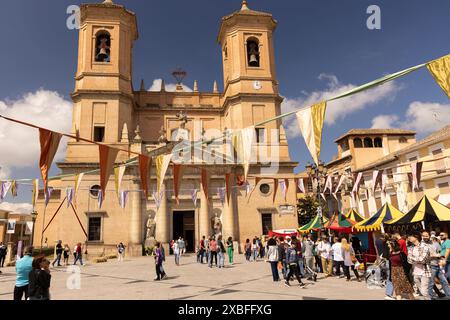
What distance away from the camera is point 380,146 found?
41.5 m

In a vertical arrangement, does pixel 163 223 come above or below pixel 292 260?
above

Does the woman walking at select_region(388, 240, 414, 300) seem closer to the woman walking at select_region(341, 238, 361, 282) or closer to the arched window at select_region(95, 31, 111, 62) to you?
the woman walking at select_region(341, 238, 361, 282)

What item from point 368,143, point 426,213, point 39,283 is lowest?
point 39,283

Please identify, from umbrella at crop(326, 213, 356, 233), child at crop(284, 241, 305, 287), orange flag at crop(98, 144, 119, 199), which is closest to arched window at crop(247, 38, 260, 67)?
umbrella at crop(326, 213, 356, 233)

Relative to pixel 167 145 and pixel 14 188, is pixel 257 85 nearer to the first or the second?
pixel 167 145

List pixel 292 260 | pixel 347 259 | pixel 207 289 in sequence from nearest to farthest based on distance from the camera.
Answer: pixel 207 289
pixel 292 260
pixel 347 259

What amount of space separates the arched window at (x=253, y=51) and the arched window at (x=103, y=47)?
1339 centimetres

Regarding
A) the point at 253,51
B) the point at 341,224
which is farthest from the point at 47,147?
the point at 253,51

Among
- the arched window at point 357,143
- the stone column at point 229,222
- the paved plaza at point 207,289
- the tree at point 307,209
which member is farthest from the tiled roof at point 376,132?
the paved plaza at point 207,289

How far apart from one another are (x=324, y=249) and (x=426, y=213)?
5.20 metres

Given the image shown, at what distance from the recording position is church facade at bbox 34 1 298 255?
2681cm

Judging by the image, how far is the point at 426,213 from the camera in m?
14.5

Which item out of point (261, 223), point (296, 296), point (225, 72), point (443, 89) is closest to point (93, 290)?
point (296, 296)

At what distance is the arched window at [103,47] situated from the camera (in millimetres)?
29906
